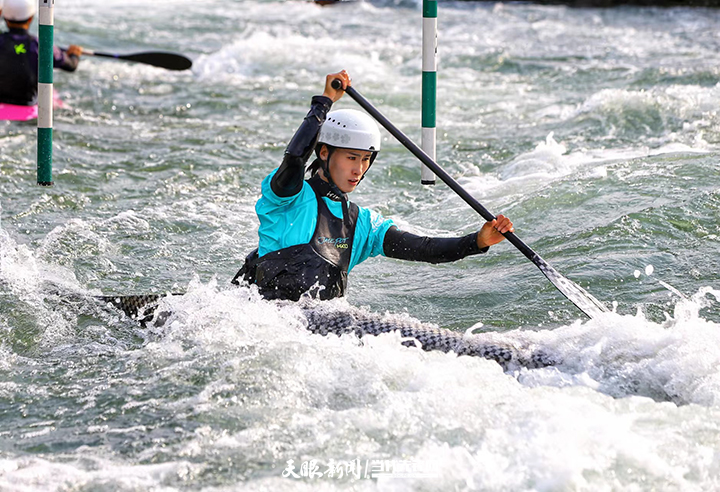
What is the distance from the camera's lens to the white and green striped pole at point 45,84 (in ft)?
19.1

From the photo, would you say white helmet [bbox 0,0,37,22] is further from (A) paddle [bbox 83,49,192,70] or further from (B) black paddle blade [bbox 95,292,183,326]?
(B) black paddle blade [bbox 95,292,183,326]

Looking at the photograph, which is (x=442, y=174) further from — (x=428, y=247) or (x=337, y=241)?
(x=337, y=241)

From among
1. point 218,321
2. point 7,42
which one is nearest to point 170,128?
point 7,42

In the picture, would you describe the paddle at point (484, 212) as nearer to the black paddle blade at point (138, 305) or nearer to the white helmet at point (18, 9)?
the black paddle blade at point (138, 305)

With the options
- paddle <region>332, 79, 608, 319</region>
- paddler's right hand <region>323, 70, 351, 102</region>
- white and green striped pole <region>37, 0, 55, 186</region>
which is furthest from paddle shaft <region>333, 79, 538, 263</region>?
white and green striped pole <region>37, 0, 55, 186</region>

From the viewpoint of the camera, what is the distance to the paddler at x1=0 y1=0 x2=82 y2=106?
9336mm

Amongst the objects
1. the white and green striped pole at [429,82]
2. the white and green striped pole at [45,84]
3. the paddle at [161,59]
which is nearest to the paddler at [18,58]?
the paddle at [161,59]

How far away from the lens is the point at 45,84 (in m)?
5.91

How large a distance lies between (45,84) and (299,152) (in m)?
2.53

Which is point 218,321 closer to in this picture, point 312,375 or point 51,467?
point 312,375

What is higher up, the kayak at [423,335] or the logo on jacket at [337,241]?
the logo on jacket at [337,241]

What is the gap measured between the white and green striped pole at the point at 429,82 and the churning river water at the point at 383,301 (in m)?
0.75

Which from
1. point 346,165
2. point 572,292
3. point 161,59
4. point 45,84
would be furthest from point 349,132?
point 161,59

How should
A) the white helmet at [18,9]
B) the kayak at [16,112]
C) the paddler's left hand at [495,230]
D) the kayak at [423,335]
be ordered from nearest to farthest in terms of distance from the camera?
the kayak at [423,335] < the paddler's left hand at [495,230] < the white helmet at [18,9] < the kayak at [16,112]
